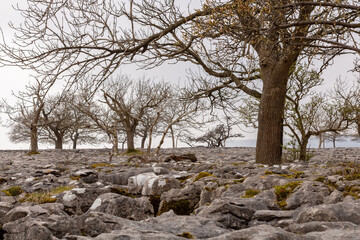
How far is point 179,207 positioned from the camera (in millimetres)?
4727

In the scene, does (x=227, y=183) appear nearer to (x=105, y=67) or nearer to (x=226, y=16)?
(x=226, y=16)

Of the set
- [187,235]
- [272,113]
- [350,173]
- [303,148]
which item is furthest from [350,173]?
[303,148]

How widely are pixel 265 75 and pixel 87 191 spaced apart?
26.5ft

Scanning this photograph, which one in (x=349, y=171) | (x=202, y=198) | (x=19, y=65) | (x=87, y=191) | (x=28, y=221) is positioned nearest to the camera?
(x=28, y=221)

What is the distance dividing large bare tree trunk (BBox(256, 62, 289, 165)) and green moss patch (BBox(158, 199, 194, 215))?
6914 millimetres

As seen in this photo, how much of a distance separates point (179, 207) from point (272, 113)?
724cm

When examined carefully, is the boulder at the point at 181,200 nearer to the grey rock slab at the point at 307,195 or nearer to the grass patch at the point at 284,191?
the grass patch at the point at 284,191

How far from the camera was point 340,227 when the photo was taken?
2.61 m

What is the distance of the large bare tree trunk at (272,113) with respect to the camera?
10992 millimetres

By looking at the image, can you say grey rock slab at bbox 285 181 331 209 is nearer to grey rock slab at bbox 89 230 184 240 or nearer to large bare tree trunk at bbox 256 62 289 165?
grey rock slab at bbox 89 230 184 240

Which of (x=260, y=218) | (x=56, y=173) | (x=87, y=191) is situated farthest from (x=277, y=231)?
(x=56, y=173)

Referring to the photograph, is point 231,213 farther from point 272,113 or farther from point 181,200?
point 272,113

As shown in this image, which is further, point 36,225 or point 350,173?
point 350,173

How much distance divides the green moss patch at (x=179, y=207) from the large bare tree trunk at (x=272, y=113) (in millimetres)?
6914
